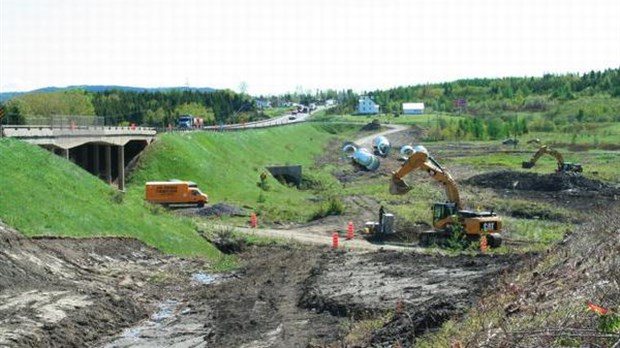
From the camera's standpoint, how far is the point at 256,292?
27734 mm

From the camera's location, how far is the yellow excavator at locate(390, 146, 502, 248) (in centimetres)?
3638

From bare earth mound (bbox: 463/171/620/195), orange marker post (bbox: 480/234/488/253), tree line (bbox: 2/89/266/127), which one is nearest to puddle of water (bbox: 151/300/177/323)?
orange marker post (bbox: 480/234/488/253)

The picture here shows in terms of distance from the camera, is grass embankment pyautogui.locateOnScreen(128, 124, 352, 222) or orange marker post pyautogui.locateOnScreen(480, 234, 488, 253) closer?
orange marker post pyautogui.locateOnScreen(480, 234, 488, 253)

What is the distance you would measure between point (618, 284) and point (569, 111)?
173 m

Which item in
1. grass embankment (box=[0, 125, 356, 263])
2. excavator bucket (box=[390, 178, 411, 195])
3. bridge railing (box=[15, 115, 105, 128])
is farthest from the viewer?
bridge railing (box=[15, 115, 105, 128])

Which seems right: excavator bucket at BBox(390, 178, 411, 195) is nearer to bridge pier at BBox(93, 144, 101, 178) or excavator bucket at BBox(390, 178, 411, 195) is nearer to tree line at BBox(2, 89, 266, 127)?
bridge pier at BBox(93, 144, 101, 178)

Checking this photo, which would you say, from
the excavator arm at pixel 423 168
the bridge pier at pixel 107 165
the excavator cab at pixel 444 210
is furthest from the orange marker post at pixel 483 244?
the bridge pier at pixel 107 165

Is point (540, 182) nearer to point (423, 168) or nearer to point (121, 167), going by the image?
point (121, 167)

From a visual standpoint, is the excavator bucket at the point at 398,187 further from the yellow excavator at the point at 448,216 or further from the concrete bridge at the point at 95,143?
the concrete bridge at the point at 95,143

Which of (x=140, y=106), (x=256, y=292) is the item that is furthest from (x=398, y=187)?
(x=140, y=106)

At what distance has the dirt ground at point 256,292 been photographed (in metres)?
18.9

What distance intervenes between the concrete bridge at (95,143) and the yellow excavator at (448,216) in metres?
18.5

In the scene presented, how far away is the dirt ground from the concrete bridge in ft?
45.6

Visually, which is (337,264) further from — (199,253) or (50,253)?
(50,253)
